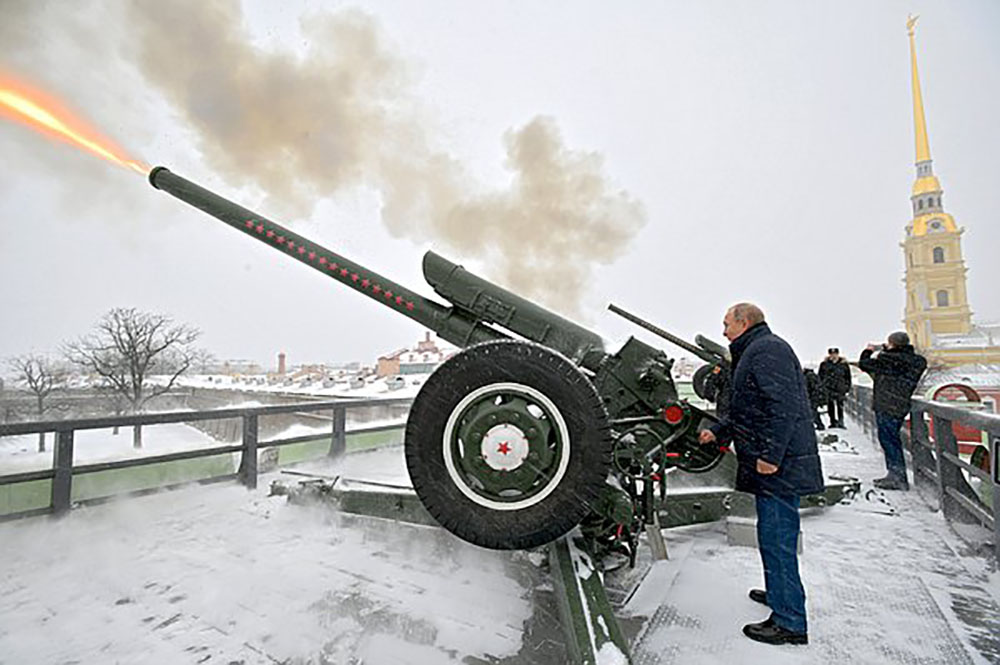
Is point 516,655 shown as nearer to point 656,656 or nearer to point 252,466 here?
→ point 656,656

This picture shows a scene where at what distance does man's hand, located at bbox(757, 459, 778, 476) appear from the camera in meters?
2.24

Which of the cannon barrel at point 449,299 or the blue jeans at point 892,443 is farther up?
the cannon barrel at point 449,299

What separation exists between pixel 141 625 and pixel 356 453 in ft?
14.4

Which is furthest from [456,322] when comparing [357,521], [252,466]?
[252,466]

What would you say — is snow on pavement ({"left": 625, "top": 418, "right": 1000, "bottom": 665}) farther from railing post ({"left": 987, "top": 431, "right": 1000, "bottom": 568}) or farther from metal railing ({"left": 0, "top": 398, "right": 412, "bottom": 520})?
metal railing ({"left": 0, "top": 398, "right": 412, "bottom": 520})

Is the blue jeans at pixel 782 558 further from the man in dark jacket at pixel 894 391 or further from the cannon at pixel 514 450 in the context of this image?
the man in dark jacket at pixel 894 391

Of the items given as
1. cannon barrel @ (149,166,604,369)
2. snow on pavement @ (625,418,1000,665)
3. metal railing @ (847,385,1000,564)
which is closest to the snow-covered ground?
snow on pavement @ (625,418,1000,665)

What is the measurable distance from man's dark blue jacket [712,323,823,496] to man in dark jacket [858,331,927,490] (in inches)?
131

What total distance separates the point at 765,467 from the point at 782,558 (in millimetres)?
417

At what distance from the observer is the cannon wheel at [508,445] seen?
2178 mm

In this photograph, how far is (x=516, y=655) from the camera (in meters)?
2.09

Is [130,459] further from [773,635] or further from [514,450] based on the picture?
[773,635]

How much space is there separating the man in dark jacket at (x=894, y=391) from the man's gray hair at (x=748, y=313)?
3262mm

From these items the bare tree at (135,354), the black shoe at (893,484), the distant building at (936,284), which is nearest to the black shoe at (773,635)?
the black shoe at (893,484)
